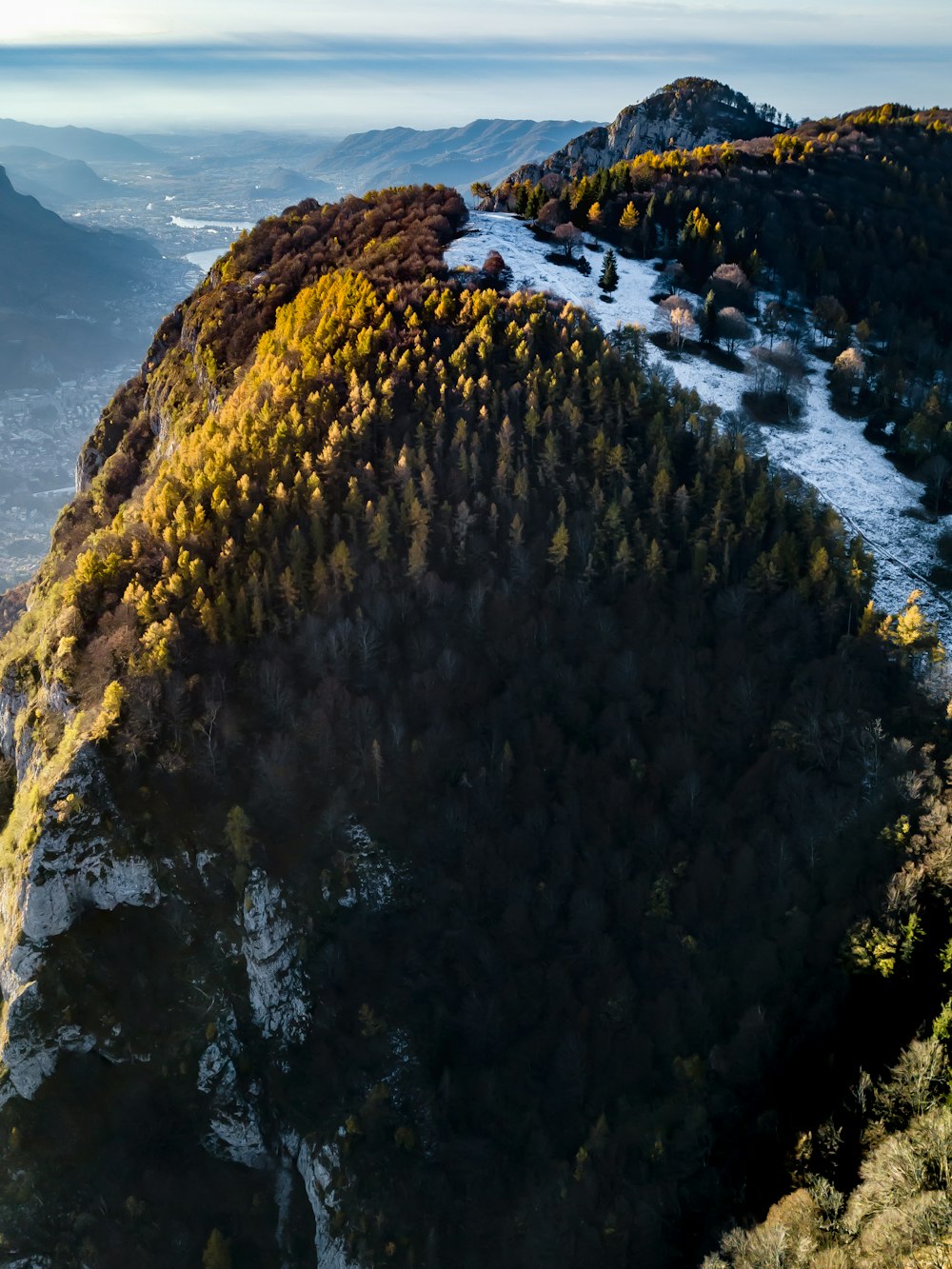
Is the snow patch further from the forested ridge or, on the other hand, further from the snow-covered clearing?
the snow-covered clearing

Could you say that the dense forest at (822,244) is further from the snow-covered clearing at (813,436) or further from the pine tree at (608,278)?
the pine tree at (608,278)

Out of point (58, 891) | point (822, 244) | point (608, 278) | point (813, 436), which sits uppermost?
point (822, 244)

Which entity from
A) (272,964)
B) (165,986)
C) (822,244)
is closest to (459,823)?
(272,964)

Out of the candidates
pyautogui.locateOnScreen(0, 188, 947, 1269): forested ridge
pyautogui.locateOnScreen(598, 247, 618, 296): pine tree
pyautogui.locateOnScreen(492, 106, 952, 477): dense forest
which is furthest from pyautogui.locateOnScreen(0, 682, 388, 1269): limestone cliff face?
pyautogui.locateOnScreen(598, 247, 618, 296): pine tree

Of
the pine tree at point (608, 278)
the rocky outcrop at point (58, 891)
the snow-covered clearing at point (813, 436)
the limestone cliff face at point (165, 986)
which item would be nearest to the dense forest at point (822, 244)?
the snow-covered clearing at point (813, 436)

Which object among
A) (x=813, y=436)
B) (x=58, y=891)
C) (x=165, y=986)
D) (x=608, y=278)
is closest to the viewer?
(x=58, y=891)

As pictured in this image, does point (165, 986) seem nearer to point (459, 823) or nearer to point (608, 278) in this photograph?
point (459, 823)
